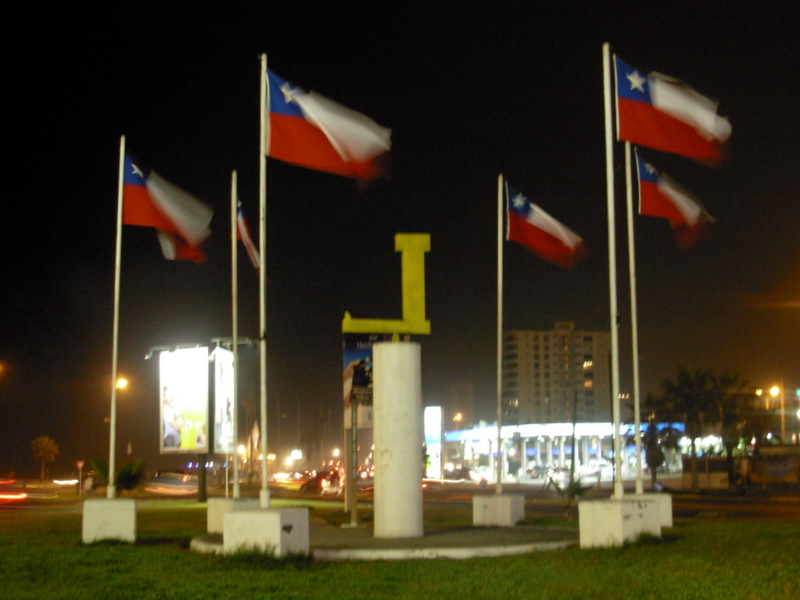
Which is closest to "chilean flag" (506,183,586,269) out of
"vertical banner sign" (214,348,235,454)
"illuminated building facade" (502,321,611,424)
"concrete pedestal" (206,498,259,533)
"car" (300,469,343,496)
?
"concrete pedestal" (206,498,259,533)

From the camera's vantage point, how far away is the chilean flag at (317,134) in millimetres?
14898

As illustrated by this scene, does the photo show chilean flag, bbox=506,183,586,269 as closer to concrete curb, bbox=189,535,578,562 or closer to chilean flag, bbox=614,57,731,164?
chilean flag, bbox=614,57,731,164

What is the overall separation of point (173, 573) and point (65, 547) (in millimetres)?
5010

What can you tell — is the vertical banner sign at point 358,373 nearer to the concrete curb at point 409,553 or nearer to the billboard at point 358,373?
the billboard at point 358,373

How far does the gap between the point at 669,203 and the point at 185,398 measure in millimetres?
21550

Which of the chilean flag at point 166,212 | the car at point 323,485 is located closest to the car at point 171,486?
the car at point 323,485

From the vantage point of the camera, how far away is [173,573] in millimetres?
12688

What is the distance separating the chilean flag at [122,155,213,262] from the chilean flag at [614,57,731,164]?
7565 mm

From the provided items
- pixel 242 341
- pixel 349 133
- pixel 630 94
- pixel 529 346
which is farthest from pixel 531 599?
pixel 529 346

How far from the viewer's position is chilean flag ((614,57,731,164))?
51.8 feet

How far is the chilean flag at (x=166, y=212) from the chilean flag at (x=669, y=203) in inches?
306

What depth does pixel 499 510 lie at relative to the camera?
1889 centimetres

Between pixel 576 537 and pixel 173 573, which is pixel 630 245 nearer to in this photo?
pixel 576 537

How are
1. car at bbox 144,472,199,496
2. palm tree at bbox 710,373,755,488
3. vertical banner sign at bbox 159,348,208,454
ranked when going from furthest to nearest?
palm tree at bbox 710,373,755,488
car at bbox 144,472,199,496
vertical banner sign at bbox 159,348,208,454
